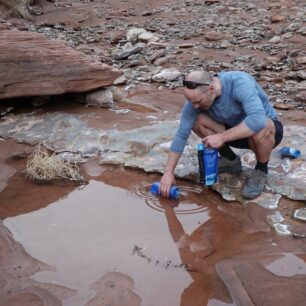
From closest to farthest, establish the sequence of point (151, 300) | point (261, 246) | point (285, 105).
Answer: point (151, 300) < point (261, 246) < point (285, 105)

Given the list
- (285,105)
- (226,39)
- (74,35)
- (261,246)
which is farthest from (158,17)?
(261,246)

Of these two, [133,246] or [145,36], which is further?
Answer: [145,36]

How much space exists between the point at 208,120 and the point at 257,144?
42 cm

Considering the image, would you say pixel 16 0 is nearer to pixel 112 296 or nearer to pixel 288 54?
pixel 288 54

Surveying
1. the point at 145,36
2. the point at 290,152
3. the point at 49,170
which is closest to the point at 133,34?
the point at 145,36

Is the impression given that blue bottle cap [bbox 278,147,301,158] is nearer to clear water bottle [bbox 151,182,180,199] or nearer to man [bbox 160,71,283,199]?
man [bbox 160,71,283,199]

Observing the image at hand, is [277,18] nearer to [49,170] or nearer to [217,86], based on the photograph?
[217,86]

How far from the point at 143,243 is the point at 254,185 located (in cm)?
104

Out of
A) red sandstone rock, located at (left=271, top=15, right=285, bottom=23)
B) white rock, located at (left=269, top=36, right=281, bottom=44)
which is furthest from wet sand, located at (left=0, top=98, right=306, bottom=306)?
red sandstone rock, located at (left=271, top=15, right=285, bottom=23)

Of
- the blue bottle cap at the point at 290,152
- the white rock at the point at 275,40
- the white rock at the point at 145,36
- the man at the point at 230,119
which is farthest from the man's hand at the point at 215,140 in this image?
the white rock at the point at 145,36

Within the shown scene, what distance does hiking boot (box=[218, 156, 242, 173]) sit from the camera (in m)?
4.02

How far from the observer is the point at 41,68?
551 centimetres

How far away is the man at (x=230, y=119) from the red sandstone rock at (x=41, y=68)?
229 centimetres

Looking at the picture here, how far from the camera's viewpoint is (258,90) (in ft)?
12.0
